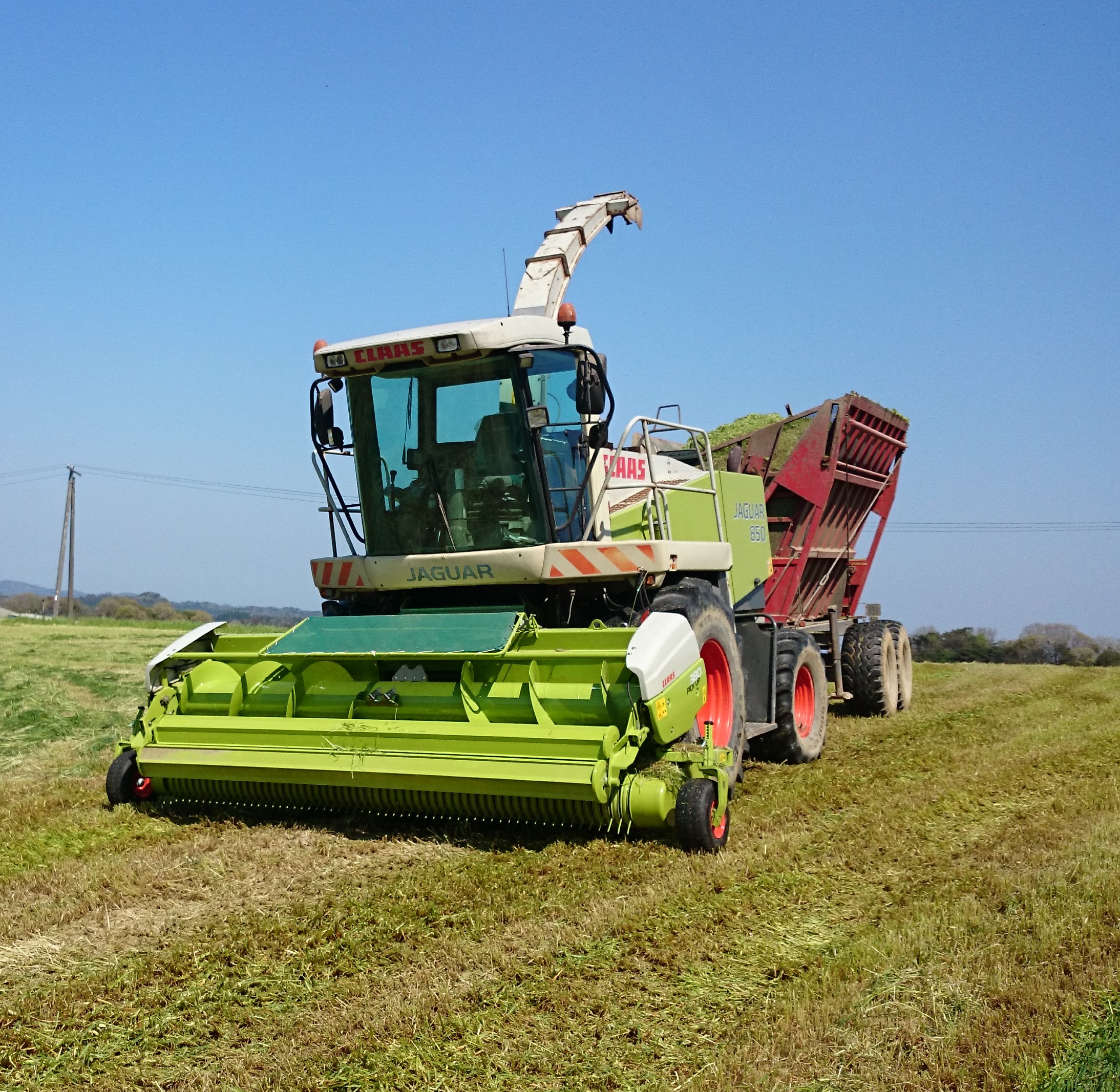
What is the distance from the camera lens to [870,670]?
11.0 meters

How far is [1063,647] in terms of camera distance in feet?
69.0

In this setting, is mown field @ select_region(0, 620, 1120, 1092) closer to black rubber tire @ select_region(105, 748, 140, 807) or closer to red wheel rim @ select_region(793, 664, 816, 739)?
black rubber tire @ select_region(105, 748, 140, 807)

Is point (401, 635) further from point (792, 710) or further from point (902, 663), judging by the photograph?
point (902, 663)

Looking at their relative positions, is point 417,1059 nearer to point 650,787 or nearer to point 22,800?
point 650,787

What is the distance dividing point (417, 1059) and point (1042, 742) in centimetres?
694

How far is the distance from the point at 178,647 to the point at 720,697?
128 inches

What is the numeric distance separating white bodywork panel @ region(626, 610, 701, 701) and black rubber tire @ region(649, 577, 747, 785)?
0.62 meters

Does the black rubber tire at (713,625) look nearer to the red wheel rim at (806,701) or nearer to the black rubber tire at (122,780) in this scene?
the red wheel rim at (806,701)

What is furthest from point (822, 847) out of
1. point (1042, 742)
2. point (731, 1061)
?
point (1042, 742)

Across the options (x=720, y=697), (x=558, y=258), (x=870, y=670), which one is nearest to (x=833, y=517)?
(x=870, y=670)

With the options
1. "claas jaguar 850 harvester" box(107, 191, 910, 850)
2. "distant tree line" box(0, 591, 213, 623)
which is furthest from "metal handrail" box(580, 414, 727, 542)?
"distant tree line" box(0, 591, 213, 623)

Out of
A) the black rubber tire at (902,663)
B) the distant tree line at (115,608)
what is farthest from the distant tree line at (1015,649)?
the distant tree line at (115,608)

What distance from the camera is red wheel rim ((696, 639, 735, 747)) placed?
22.3 ft

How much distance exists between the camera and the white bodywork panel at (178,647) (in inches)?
258
